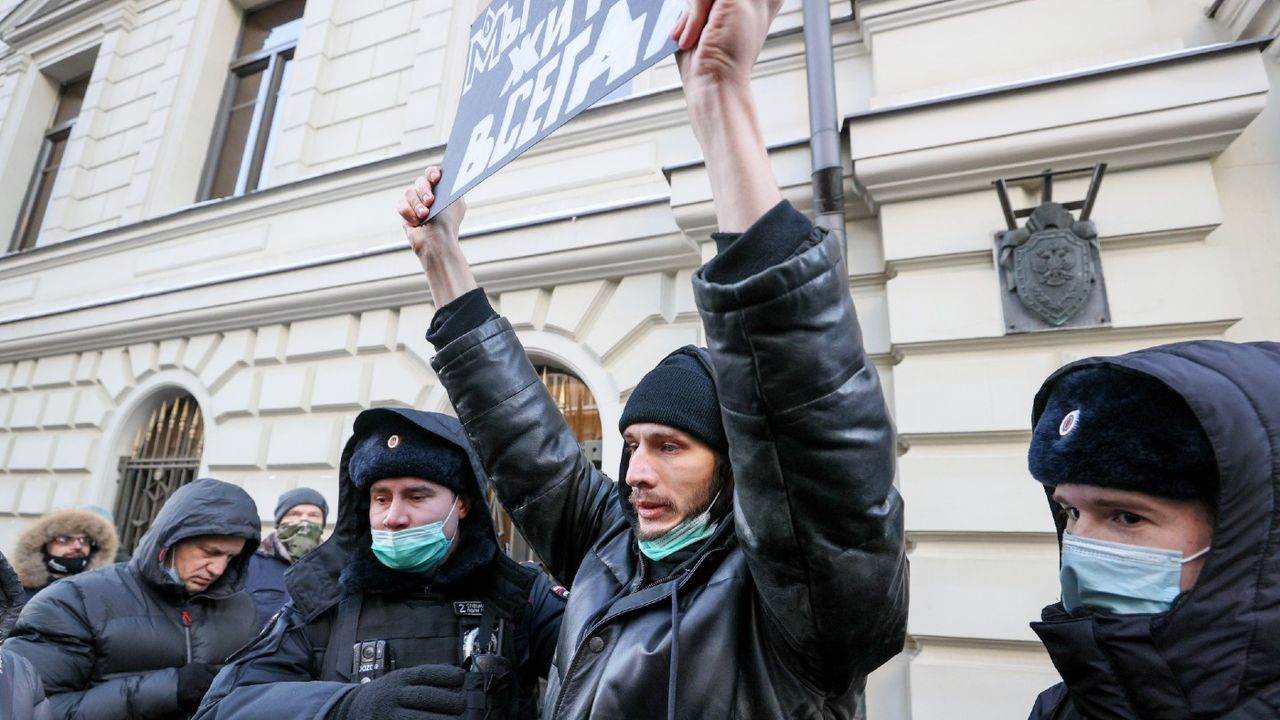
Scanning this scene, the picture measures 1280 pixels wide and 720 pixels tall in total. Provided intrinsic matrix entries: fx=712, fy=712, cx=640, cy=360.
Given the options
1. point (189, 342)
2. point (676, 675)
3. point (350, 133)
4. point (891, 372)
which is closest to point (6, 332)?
point (189, 342)

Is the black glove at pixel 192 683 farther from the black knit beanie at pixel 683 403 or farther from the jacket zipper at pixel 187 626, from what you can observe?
the black knit beanie at pixel 683 403

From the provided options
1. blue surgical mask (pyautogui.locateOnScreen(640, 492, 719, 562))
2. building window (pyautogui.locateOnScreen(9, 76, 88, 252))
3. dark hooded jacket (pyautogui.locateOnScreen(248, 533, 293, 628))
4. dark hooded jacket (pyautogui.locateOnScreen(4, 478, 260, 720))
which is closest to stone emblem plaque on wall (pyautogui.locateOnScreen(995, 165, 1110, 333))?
blue surgical mask (pyautogui.locateOnScreen(640, 492, 719, 562))

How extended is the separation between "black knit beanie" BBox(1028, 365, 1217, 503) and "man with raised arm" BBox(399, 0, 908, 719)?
412mm

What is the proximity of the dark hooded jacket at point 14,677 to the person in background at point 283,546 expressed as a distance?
5.71 feet

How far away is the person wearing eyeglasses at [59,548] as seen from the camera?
3.10 m

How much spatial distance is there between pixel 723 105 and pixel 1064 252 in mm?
2823

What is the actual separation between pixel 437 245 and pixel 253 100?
24.1ft

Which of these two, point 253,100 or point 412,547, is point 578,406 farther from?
point 253,100

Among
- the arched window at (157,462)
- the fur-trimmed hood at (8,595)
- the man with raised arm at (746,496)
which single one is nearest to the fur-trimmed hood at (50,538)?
the fur-trimmed hood at (8,595)

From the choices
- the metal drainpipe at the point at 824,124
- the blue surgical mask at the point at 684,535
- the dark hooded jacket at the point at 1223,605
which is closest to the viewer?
the dark hooded jacket at the point at 1223,605

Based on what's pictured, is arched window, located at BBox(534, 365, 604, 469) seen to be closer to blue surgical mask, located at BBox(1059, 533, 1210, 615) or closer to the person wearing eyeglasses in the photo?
the person wearing eyeglasses

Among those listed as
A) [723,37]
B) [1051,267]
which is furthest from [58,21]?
[723,37]

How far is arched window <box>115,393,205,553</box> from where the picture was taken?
6145mm

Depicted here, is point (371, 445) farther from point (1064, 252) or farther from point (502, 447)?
point (1064, 252)
